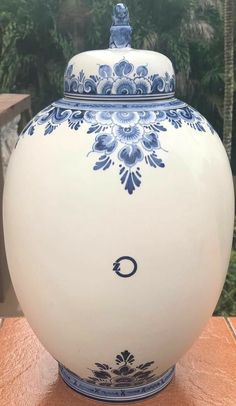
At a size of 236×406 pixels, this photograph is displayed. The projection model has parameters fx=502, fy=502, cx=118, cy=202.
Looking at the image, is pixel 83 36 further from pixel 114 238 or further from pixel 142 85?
pixel 114 238

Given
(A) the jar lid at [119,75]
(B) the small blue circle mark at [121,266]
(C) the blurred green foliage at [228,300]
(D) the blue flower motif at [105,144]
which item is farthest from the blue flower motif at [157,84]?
(C) the blurred green foliage at [228,300]

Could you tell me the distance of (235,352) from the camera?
1001 mm

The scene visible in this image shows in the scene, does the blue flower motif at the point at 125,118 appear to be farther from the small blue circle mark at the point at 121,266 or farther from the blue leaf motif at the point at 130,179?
the small blue circle mark at the point at 121,266

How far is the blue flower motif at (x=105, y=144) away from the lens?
0.67 metres

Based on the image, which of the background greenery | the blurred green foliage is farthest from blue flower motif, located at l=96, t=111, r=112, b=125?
the background greenery

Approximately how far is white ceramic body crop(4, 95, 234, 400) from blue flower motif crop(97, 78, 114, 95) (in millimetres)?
27

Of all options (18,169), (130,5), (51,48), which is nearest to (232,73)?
(130,5)

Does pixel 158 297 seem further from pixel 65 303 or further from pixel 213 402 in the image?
pixel 213 402

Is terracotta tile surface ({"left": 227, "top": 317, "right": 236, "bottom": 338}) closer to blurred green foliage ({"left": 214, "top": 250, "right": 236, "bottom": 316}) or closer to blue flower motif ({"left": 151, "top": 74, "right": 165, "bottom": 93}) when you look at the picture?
blue flower motif ({"left": 151, "top": 74, "right": 165, "bottom": 93})

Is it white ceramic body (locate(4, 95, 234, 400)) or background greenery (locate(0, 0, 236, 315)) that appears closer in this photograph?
white ceramic body (locate(4, 95, 234, 400))

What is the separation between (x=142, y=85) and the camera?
0.71m

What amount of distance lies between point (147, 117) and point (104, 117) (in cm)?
6

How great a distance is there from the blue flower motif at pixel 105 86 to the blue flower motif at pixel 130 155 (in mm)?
93

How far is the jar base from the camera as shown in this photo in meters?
0.84
